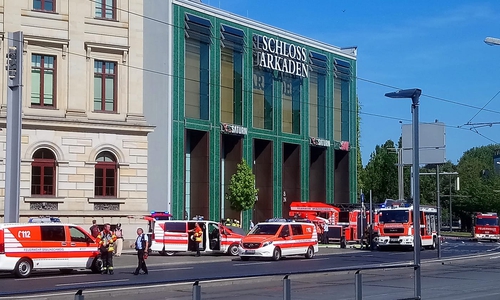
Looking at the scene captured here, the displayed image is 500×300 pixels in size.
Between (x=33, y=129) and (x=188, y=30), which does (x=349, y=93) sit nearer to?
(x=188, y=30)

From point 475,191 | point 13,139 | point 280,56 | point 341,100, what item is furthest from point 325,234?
point 475,191

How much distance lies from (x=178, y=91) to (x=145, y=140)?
10208 millimetres

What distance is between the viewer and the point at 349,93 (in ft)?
242

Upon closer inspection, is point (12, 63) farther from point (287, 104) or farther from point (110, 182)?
point (287, 104)

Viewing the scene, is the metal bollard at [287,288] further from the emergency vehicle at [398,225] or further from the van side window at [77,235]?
the emergency vehicle at [398,225]

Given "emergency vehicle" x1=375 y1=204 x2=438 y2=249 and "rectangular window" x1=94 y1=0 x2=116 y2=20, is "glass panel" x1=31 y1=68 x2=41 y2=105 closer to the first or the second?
"rectangular window" x1=94 y1=0 x2=116 y2=20

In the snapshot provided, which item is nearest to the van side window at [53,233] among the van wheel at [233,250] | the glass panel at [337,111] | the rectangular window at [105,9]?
the van wheel at [233,250]

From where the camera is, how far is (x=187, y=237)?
39.8 metres

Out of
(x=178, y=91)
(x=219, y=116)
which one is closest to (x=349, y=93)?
(x=219, y=116)

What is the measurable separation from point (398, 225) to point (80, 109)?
1969 cm

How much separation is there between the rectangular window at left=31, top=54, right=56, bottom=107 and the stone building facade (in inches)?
2.1

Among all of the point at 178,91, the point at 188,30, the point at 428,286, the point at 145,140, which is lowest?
the point at 428,286

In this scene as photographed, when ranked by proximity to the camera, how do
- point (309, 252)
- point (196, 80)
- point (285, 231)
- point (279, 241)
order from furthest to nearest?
point (196, 80) < point (309, 252) < point (285, 231) < point (279, 241)

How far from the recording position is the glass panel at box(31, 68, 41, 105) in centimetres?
4250
